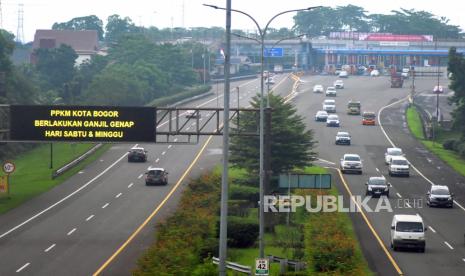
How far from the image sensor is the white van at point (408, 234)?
47938 millimetres

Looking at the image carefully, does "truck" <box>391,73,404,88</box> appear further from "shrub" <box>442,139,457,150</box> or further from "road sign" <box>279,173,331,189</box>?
"road sign" <box>279,173,331,189</box>

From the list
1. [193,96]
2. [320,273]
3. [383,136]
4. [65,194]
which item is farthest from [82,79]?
[320,273]

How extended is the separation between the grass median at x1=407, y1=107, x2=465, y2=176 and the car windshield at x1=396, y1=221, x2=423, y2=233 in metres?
38.9

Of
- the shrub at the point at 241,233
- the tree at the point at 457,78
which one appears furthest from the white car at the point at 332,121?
the shrub at the point at 241,233

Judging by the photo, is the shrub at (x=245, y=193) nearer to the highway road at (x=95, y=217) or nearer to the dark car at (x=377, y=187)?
the highway road at (x=95, y=217)

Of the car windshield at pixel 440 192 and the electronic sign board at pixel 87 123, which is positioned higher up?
the electronic sign board at pixel 87 123

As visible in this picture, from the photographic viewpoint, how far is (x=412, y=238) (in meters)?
47.9

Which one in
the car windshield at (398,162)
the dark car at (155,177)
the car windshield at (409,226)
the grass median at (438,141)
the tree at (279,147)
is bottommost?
the grass median at (438,141)

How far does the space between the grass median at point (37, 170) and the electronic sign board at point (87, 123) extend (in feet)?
29.7

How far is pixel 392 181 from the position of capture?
80.2 metres

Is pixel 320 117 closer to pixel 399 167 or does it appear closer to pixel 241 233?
pixel 399 167

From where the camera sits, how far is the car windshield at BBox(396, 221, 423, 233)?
48062 millimetres

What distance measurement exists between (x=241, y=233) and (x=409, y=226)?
7.60m

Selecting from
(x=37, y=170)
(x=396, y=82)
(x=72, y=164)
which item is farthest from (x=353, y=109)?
(x=37, y=170)
